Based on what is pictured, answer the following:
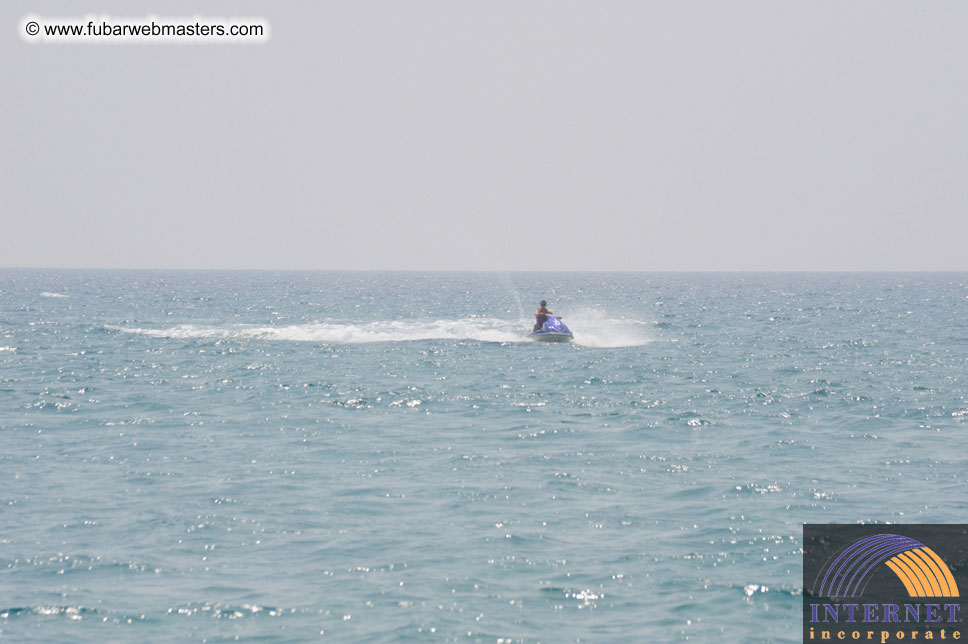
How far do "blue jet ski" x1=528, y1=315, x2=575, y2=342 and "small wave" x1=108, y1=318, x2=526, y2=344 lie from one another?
3783mm

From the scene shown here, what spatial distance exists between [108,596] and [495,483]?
25.6 ft

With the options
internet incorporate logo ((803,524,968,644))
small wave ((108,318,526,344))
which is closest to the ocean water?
internet incorporate logo ((803,524,968,644))

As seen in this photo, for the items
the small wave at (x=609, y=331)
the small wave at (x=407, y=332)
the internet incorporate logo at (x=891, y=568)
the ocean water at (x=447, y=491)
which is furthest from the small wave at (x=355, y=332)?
the internet incorporate logo at (x=891, y=568)

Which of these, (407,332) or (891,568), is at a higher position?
(407,332)

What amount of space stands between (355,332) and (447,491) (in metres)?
39.7

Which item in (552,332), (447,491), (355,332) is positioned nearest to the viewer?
(447,491)

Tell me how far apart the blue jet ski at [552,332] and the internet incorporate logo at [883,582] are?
3081 centimetres

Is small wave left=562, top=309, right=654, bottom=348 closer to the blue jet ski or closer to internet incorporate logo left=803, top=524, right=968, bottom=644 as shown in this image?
the blue jet ski

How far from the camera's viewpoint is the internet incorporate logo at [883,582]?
454 inches

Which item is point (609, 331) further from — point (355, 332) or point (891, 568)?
point (891, 568)

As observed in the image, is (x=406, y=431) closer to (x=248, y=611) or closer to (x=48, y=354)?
Answer: (x=248, y=611)

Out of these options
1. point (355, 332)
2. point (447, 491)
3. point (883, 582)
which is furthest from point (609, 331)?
point (883, 582)

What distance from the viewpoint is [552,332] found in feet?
150

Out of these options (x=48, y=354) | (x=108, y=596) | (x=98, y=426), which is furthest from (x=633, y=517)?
(x=48, y=354)
